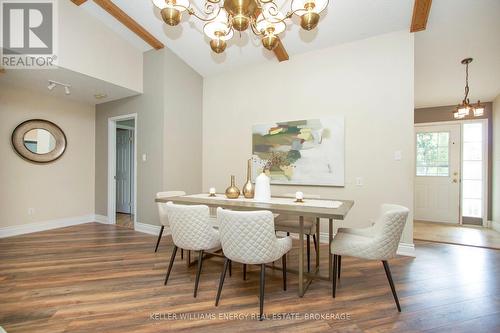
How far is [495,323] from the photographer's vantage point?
1.68 m

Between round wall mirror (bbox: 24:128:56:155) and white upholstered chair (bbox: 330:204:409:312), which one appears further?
round wall mirror (bbox: 24:128:56:155)

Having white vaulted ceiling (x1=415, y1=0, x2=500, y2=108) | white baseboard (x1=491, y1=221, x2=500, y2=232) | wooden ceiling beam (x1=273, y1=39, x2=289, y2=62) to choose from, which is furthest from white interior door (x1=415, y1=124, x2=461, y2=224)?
wooden ceiling beam (x1=273, y1=39, x2=289, y2=62)

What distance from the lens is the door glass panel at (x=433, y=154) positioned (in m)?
4.88

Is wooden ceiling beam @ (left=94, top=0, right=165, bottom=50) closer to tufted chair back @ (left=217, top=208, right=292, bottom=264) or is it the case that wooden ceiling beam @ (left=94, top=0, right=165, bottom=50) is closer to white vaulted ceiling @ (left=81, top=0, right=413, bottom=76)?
white vaulted ceiling @ (left=81, top=0, right=413, bottom=76)

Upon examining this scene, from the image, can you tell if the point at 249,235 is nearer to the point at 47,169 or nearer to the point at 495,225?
the point at 47,169

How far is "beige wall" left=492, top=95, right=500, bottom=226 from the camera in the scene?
4236 mm

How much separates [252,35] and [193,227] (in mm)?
2895

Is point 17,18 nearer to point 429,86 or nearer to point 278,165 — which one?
point 278,165

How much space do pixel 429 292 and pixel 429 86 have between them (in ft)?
11.7

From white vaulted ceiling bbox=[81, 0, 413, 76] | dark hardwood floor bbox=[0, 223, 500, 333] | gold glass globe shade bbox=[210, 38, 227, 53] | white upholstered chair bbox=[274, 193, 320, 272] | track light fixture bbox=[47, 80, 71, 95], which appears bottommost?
dark hardwood floor bbox=[0, 223, 500, 333]

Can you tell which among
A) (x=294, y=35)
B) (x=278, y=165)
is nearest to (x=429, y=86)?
(x=294, y=35)

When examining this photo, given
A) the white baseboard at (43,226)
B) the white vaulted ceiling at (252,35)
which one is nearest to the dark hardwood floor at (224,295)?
the white baseboard at (43,226)

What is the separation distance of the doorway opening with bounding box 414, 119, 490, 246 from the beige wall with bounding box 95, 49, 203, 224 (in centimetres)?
431

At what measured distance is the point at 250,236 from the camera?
173 cm
